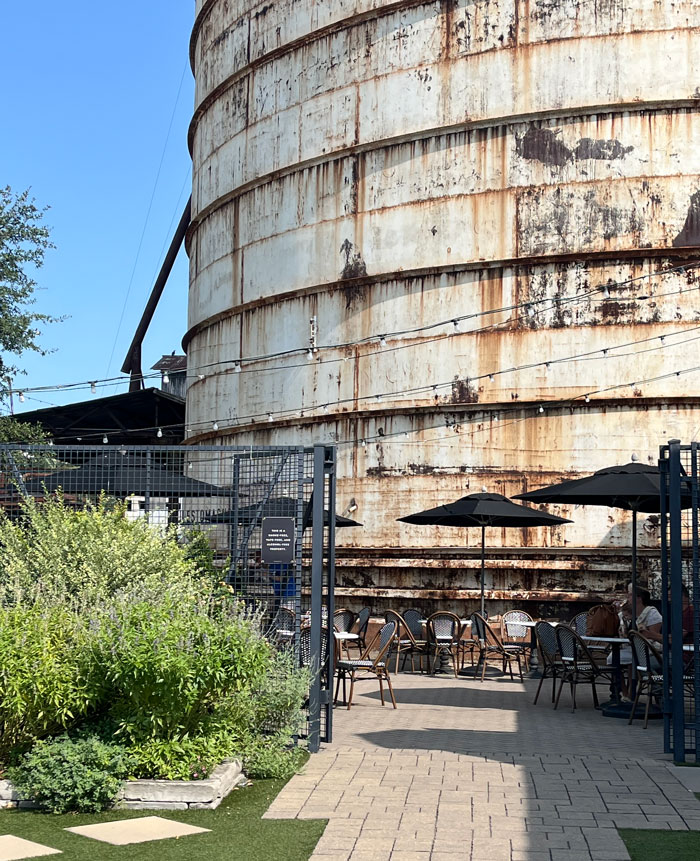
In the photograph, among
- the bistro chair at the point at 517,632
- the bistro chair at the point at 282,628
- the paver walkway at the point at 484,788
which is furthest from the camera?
the bistro chair at the point at 517,632

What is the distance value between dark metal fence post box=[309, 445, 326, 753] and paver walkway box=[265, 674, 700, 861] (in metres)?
0.28

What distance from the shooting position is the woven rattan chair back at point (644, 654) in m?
11.8

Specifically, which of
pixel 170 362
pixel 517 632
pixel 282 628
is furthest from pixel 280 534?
pixel 170 362

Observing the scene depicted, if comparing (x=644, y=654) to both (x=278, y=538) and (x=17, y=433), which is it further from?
(x=17, y=433)

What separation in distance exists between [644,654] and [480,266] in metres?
9.65

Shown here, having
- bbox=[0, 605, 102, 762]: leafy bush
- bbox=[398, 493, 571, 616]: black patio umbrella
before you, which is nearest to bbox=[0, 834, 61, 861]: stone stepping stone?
bbox=[0, 605, 102, 762]: leafy bush

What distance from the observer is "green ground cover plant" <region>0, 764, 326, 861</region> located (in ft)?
21.8

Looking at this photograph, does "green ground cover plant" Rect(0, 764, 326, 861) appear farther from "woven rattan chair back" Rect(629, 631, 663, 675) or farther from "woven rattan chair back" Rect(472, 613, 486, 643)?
"woven rattan chair back" Rect(472, 613, 486, 643)

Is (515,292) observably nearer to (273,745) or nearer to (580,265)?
(580,265)

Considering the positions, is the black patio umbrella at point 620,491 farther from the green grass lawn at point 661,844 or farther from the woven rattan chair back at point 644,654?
the green grass lawn at point 661,844

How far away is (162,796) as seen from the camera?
7.92m

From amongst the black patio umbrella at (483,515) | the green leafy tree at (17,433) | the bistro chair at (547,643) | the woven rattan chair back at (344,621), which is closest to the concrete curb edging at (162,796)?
the bistro chair at (547,643)

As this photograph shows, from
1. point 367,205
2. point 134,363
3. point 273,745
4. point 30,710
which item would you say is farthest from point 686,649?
point 134,363

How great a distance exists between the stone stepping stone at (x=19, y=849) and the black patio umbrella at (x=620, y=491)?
8810 millimetres
